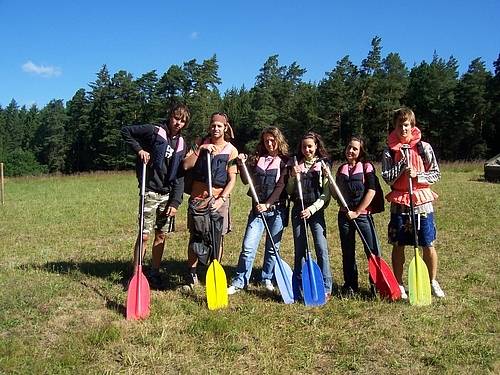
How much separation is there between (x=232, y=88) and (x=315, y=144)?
86543 mm

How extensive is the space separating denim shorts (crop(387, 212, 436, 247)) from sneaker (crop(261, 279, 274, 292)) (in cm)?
159

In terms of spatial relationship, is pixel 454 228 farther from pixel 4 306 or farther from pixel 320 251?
pixel 4 306

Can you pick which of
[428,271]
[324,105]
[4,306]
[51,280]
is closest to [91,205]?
[51,280]

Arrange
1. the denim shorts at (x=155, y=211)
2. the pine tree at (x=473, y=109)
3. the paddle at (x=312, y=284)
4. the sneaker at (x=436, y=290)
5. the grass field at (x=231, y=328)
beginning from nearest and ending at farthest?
the grass field at (x=231, y=328) < the paddle at (x=312, y=284) < the sneaker at (x=436, y=290) < the denim shorts at (x=155, y=211) < the pine tree at (x=473, y=109)

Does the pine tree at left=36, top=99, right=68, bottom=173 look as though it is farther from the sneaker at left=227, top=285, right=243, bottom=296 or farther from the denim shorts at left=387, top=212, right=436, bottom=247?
the denim shorts at left=387, top=212, right=436, bottom=247

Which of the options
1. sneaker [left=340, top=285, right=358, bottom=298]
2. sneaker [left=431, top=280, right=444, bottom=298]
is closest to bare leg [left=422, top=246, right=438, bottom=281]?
sneaker [left=431, top=280, right=444, bottom=298]

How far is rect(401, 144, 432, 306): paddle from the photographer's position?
5.30 metres

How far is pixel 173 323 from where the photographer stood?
4836 millimetres

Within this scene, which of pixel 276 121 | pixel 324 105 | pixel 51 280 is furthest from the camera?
pixel 276 121

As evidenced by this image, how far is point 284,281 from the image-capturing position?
5.60 m

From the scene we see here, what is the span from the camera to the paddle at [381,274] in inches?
215

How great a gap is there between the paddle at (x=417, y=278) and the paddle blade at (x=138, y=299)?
2868mm

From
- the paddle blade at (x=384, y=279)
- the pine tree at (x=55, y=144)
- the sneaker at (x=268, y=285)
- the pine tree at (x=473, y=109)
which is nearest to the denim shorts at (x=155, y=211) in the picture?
the sneaker at (x=268, y=285)

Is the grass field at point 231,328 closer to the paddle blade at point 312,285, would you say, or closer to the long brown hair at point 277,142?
the paddle blade at point 312,285
